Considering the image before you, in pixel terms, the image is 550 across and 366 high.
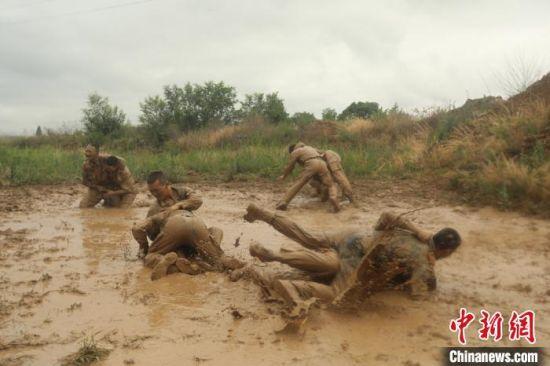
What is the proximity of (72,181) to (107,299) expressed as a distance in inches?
358

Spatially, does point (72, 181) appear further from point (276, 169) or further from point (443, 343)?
point (443, 343)

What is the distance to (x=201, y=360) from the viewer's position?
374cm

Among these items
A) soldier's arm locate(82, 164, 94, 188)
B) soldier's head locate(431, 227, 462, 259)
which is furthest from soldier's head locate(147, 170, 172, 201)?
soldier's arm locate(82, 164, 94, 188)

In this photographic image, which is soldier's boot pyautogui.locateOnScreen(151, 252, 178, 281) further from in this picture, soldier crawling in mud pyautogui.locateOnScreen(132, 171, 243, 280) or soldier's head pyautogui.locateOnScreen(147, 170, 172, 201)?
soldier's head pyautogui.locateOnScreen(147, 170, 172, 201)

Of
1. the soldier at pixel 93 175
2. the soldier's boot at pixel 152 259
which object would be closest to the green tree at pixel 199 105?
the soldier at pixel 93 175

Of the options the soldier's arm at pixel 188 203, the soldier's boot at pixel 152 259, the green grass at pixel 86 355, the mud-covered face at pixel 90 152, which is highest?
the mud-covered face at pixel 90 152

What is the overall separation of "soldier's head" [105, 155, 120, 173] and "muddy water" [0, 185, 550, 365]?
69.8 inches

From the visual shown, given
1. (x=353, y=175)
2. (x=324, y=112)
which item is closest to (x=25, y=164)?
(x=353, y=175)

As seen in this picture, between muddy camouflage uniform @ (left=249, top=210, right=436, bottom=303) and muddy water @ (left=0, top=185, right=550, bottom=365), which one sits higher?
muddy camouflage uniform @ (left=249, top=210, right=436, bottom=303)

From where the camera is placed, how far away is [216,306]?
4773mm

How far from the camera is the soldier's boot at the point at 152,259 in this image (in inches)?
226

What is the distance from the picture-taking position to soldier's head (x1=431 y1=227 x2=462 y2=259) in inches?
173

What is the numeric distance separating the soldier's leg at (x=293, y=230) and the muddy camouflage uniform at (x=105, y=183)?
5.03 meters

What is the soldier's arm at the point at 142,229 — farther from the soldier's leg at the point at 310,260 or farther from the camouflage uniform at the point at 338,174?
the camouflage uniform at the point at 338,174
